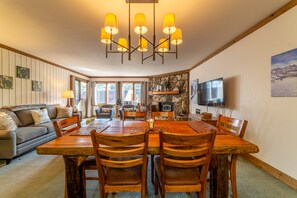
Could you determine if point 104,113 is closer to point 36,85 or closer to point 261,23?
point 36,85

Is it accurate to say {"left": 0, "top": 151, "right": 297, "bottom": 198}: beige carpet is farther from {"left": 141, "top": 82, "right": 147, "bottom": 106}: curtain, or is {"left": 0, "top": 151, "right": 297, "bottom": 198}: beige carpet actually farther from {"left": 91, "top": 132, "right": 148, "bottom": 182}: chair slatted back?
{"left": 141, "top": 82, "right": 147, "bottom": 106}: curtain

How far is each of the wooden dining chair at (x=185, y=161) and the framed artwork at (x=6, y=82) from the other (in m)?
4.22

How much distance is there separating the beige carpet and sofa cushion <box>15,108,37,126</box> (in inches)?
46.9

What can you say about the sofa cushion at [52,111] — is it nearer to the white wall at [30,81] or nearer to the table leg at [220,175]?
the white wall at [30,81]

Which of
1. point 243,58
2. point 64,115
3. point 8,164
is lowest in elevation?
point 8,164

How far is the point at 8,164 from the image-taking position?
2.53 m

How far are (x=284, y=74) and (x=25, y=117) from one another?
16.6 feet

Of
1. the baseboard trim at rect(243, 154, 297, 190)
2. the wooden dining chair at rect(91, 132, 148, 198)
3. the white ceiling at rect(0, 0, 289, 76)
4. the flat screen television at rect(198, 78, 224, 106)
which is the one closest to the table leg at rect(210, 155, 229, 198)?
the wooden dining chair at rect(91, 132, 148, 198)

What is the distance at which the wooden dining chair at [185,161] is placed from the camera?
44.6 inches

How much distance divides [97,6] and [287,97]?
2.83m

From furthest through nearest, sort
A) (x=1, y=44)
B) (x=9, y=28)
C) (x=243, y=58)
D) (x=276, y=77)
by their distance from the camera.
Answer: (x=1, y=44) → (x=243, y=58) → (x=9, y=28) → (x=276, y=77)

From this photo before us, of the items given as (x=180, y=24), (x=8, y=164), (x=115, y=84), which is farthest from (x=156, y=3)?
(x=115, y=84)

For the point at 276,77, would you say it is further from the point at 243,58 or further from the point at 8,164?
the point at 8,164

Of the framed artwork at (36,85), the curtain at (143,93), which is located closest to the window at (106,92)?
the curtain at (143,93)
